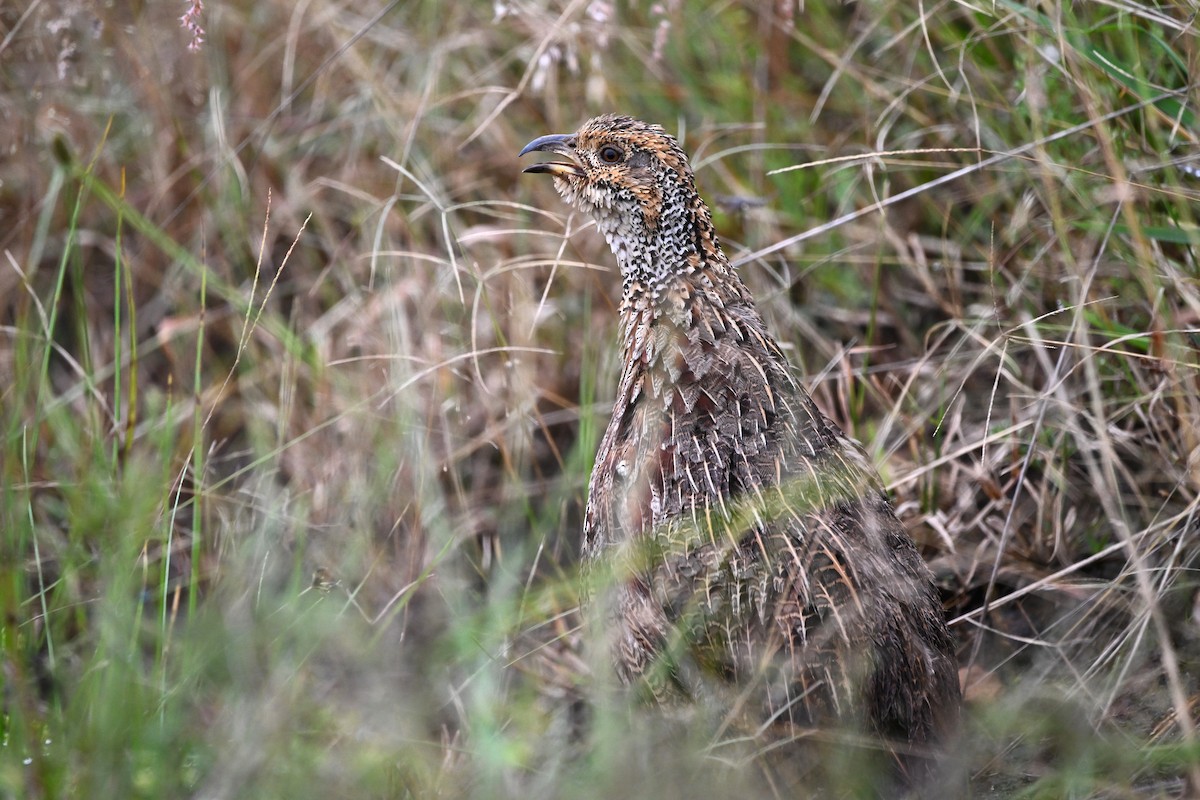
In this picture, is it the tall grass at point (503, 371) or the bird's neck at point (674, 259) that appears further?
the bird's neck at point (674, 259)

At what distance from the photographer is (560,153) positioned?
3.44 metres

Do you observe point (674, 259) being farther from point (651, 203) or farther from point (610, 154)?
point (610, 154)

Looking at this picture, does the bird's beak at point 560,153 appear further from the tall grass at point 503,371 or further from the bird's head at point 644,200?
the tall grass at point 503,371

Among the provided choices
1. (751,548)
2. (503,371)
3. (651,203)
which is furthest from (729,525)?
(503,371)

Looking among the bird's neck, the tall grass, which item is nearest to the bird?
the bird's neck

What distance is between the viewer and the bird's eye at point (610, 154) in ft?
10.7

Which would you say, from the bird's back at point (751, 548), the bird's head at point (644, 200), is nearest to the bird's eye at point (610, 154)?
the bird's head at point (644, 200)

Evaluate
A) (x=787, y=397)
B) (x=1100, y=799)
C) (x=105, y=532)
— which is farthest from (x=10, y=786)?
(x=1100, y=799)

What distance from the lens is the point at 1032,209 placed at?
4000 millimetres

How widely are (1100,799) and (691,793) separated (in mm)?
861

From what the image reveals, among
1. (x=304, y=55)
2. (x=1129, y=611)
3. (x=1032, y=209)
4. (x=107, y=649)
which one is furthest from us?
(x=304, y=55)

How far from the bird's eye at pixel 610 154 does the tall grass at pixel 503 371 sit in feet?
1.50

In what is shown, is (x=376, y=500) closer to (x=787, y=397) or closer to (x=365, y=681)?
(x=365, y=681)

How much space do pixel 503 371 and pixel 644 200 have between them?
1532 mm
